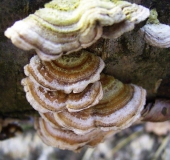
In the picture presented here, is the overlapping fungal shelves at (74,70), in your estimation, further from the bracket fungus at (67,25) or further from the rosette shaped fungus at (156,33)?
the rosette shaped fungus at (156,33)

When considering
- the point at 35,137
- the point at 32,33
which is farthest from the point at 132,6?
the point at 35,137

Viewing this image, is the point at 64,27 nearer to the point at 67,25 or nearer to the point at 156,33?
the point at 67,25

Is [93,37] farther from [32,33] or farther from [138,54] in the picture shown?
[138,54]

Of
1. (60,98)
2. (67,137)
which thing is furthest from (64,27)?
(67,137)

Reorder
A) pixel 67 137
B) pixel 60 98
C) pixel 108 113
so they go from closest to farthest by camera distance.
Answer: pixel 60 98
pixel 108 113
pixel 67 137

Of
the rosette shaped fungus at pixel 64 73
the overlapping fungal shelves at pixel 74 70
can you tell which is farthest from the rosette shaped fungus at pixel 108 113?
the rosette shaped fungus at pixel 64 73

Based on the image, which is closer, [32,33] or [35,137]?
[32,33]
